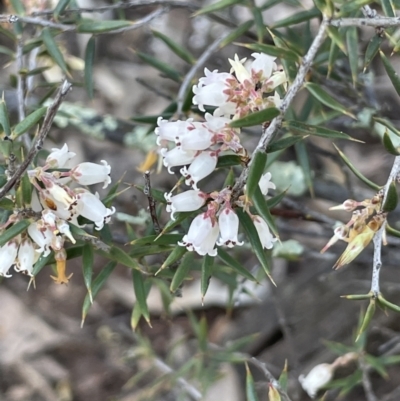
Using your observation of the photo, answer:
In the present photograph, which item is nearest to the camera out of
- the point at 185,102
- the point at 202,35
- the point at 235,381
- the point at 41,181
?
the point at 41,181

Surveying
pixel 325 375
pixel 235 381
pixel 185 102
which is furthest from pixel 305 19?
pixel 235 381

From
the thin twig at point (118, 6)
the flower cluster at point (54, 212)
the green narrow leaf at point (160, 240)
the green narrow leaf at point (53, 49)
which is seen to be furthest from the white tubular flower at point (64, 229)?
the thin twig at point (118, 6)

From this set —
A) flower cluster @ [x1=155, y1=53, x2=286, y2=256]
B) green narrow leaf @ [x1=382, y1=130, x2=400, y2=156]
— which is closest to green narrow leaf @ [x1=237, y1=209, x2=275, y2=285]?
flower cluster @ [x1=155, y1=53, x2=286, y2=256]

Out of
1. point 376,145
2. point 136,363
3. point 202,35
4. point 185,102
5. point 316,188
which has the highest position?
point 185,102

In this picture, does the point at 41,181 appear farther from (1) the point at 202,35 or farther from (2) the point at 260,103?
(1) the point at 202,35

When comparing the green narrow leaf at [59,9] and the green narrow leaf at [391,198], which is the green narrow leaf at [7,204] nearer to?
the green narrow leaf at [59,9]

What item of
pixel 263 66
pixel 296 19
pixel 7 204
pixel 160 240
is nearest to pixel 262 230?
pixel 160 240

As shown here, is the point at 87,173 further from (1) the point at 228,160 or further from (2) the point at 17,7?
(2) the point at 17,7

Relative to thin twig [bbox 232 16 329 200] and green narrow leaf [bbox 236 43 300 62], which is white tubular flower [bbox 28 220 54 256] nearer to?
thin twig [bbox 232 16 329 200]
